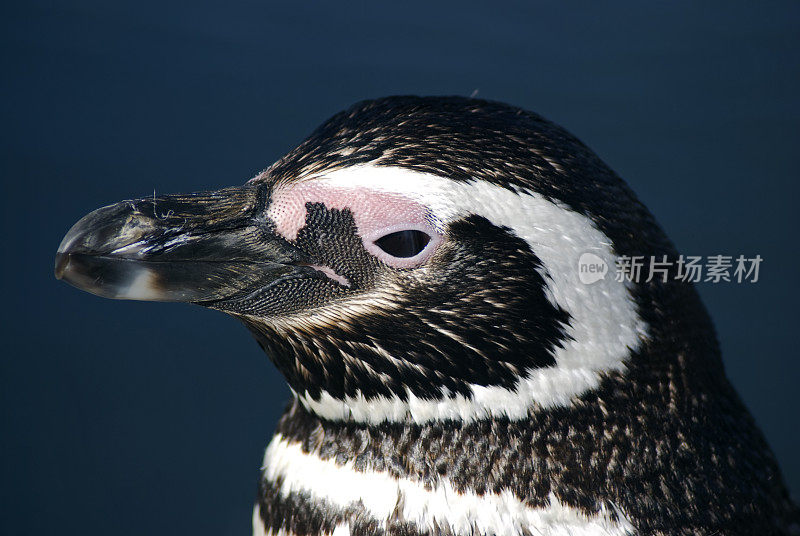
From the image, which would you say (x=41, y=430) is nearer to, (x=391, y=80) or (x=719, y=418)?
(x=391, y=80)

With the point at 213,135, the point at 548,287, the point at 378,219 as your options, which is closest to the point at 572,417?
the point at 548,287

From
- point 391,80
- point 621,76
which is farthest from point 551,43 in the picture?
point 391,80

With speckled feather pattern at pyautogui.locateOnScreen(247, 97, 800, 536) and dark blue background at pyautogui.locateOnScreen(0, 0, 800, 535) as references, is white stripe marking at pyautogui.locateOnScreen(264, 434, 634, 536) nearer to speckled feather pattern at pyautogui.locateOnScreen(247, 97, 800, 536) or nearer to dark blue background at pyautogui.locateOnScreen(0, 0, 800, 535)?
speckled feather pattern at pyautogui.locateOnScreen(247, 97, 800, 536)

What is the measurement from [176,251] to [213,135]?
4.22ft

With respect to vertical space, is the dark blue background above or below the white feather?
above

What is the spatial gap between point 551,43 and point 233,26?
77cm

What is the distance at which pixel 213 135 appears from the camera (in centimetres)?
189

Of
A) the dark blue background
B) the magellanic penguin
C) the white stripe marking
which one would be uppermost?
the dark blue background

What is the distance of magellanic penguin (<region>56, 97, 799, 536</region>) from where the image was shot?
0.68 m

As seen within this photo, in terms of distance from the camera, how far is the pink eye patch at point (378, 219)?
670mm

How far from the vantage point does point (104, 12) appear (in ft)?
5.68

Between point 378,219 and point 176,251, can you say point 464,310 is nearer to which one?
point 378,219

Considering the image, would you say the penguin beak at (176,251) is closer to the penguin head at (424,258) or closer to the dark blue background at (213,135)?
the penguin head at (424,258)

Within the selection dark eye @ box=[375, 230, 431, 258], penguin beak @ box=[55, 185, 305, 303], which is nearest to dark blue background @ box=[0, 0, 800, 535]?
penguin beak @ box=[55, 185, 305, 303]
